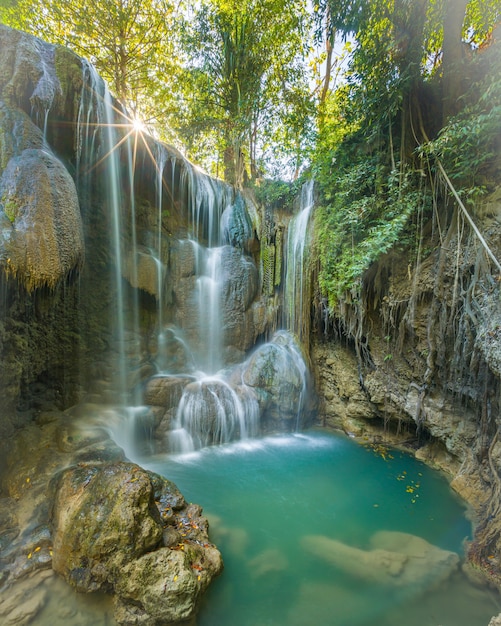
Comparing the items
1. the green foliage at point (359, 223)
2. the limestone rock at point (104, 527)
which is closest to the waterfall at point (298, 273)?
Result: the green foliage at point (359, 223)

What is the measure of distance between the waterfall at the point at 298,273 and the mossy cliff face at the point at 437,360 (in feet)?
2.70

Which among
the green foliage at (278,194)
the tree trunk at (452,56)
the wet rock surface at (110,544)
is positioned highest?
the tree trunk at (452,56)

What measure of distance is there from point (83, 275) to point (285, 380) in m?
5.27

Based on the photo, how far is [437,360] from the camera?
206 inches

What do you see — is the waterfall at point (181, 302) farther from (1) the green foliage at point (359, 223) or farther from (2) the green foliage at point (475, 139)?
(2) the green foliage at point (475, 139)

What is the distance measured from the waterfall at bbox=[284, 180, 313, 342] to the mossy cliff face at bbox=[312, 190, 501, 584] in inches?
32.4

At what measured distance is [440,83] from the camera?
5531mm

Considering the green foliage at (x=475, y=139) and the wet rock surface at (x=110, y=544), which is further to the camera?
the green foliage at (x=475, y=139)

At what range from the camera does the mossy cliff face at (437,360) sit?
430cm

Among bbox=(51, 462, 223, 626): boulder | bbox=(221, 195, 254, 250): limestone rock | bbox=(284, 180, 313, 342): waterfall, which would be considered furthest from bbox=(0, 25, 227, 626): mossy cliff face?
bbox=(284, 180, 313, 342): waterfall

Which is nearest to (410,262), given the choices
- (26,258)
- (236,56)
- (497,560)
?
(497,560)

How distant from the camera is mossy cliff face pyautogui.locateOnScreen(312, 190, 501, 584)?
430 cm

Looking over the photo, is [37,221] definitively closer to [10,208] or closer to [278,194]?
[10,208]

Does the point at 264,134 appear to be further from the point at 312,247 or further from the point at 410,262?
the point at 410,262
